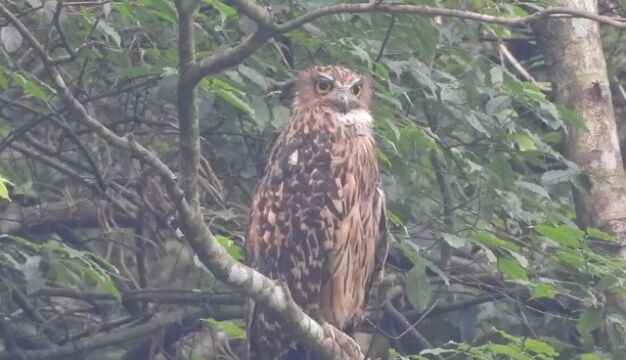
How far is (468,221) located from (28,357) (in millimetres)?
1925

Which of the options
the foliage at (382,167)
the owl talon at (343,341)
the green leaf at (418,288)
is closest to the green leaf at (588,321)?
the foliage at (382,167)

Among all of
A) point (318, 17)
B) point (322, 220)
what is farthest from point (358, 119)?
point (318, 17)

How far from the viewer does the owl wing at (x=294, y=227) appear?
17.3ft

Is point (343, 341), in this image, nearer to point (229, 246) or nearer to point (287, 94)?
point (229, 246)

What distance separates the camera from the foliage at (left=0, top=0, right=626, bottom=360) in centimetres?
527

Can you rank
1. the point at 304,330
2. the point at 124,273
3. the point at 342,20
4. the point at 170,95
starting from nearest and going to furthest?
the point at 304,330 < the point at 170,95 < the point at 342,20 < the point at 124,273

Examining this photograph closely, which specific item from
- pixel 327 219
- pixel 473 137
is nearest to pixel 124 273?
pixel 327 219

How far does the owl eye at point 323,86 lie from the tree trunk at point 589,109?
1.11 m

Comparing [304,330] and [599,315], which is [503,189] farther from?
[304,330]

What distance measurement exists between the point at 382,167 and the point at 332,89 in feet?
1.42

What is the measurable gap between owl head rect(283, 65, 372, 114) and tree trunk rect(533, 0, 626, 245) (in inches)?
41.3

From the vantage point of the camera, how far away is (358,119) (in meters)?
5.53

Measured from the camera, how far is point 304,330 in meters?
4.39

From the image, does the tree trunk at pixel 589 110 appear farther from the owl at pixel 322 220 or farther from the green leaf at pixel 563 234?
the owl at pixel 322 220
